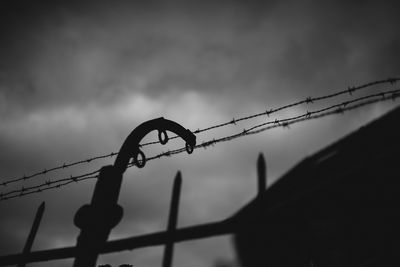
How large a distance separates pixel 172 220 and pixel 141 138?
208cm

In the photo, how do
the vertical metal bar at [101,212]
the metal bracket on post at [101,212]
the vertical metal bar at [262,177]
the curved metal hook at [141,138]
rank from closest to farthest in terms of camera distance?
the vertical metal bar at [262,177], the metal bracket on post at [101,212], the vertical metal bar at [101,212], the curved metal hook at [141,138]

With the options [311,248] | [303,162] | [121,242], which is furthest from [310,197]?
[303,162]

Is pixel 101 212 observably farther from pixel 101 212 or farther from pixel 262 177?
pixel 262 177

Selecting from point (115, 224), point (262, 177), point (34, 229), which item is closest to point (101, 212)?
point (115, 224)

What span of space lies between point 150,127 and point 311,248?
280 centimetres

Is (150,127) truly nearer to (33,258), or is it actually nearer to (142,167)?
(142,167)

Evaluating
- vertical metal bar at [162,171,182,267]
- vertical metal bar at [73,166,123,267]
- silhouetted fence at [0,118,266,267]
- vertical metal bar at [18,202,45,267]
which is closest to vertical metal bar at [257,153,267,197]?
silhouetted fence at [0,118,266,267]

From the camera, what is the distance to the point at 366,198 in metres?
2.39

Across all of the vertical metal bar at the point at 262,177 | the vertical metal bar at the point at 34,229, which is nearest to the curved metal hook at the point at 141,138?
the vertical metal bar at the point at 34,229

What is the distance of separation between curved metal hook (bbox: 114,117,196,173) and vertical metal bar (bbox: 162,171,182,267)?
150cm

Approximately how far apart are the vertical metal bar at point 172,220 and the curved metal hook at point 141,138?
1496 mm

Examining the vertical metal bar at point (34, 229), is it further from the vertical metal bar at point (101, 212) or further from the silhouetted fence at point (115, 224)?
the vertical metal bar at point (101, 212)

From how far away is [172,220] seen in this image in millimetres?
2135

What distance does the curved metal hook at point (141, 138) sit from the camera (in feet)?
12.1
